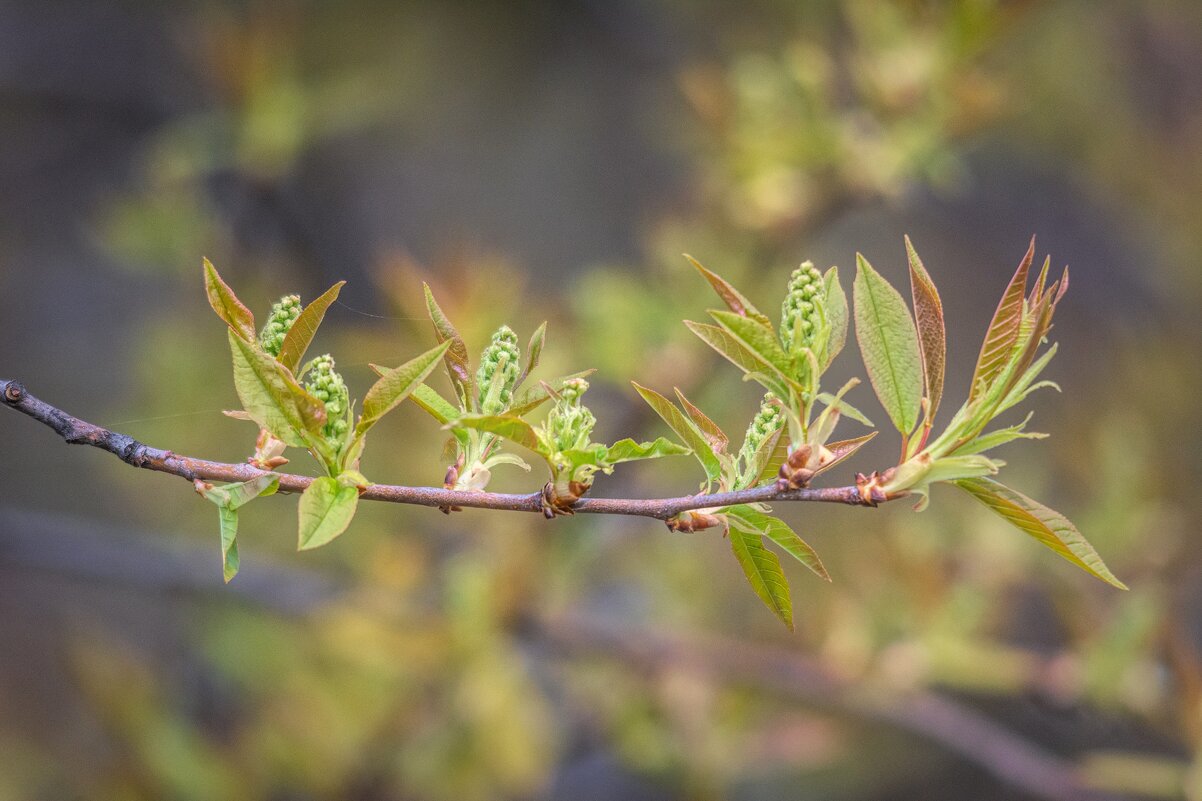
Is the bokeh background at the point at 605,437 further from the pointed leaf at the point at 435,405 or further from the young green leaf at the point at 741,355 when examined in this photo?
the young green leaf at the point at 741,355

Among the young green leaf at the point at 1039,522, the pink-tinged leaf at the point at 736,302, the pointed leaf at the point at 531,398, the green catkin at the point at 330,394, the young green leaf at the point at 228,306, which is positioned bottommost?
the young green leaf at the point at 1039,522

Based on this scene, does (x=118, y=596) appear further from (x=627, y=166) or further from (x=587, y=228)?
(x=627, y=166)

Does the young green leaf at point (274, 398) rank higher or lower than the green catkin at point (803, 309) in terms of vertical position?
lower

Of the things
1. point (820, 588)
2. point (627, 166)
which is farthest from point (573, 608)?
point (627, 166)

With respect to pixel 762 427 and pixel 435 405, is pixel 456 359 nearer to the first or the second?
pixel 435 405

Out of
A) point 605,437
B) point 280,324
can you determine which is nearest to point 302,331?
point 280,324

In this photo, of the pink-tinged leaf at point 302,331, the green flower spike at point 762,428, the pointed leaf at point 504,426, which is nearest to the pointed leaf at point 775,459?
the green flower spike at point 762,428
